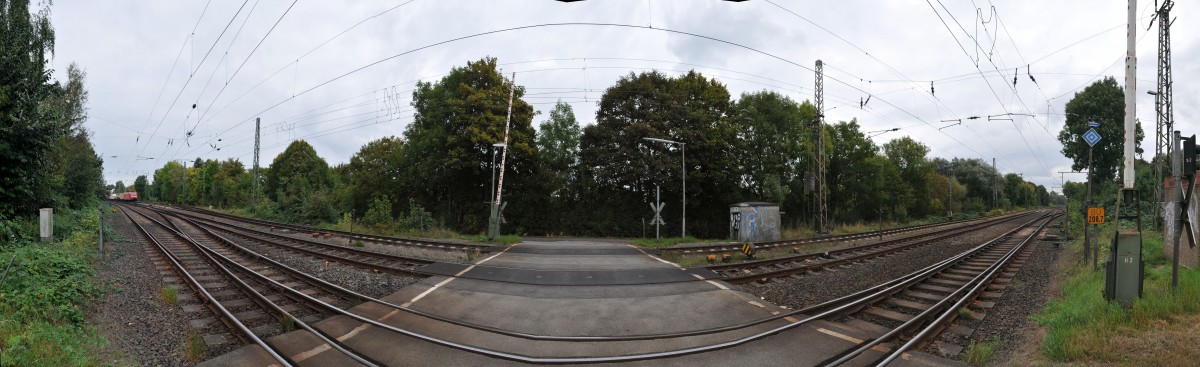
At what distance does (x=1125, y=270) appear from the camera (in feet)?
23.4

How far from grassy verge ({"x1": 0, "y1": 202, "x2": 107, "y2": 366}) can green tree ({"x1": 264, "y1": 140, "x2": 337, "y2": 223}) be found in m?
29.9

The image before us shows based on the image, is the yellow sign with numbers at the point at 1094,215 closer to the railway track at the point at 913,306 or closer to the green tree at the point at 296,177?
the railway track at the point at 913,306

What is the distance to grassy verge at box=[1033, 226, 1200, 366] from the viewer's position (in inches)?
213

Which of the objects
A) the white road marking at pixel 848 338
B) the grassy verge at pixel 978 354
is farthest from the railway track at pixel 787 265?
the grassy verge at pixel 978 354

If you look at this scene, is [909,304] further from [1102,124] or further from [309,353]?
[1102,124]

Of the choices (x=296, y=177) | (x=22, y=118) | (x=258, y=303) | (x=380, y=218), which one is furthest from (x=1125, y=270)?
(x=296, y=177)

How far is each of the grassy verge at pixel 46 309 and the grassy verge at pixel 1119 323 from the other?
468 inches

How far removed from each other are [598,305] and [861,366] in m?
4.96

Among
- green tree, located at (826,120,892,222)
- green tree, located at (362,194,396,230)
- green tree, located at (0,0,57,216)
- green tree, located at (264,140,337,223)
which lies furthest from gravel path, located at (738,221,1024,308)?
green tree, located at (264,140,337,223)

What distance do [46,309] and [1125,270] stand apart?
17.0 metres

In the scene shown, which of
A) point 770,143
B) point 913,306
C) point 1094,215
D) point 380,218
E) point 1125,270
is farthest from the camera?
point 770,143

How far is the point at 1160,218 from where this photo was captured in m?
19.7

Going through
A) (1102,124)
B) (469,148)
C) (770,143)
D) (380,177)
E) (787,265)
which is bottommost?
(787,265)

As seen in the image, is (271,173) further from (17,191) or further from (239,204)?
(17,191)
